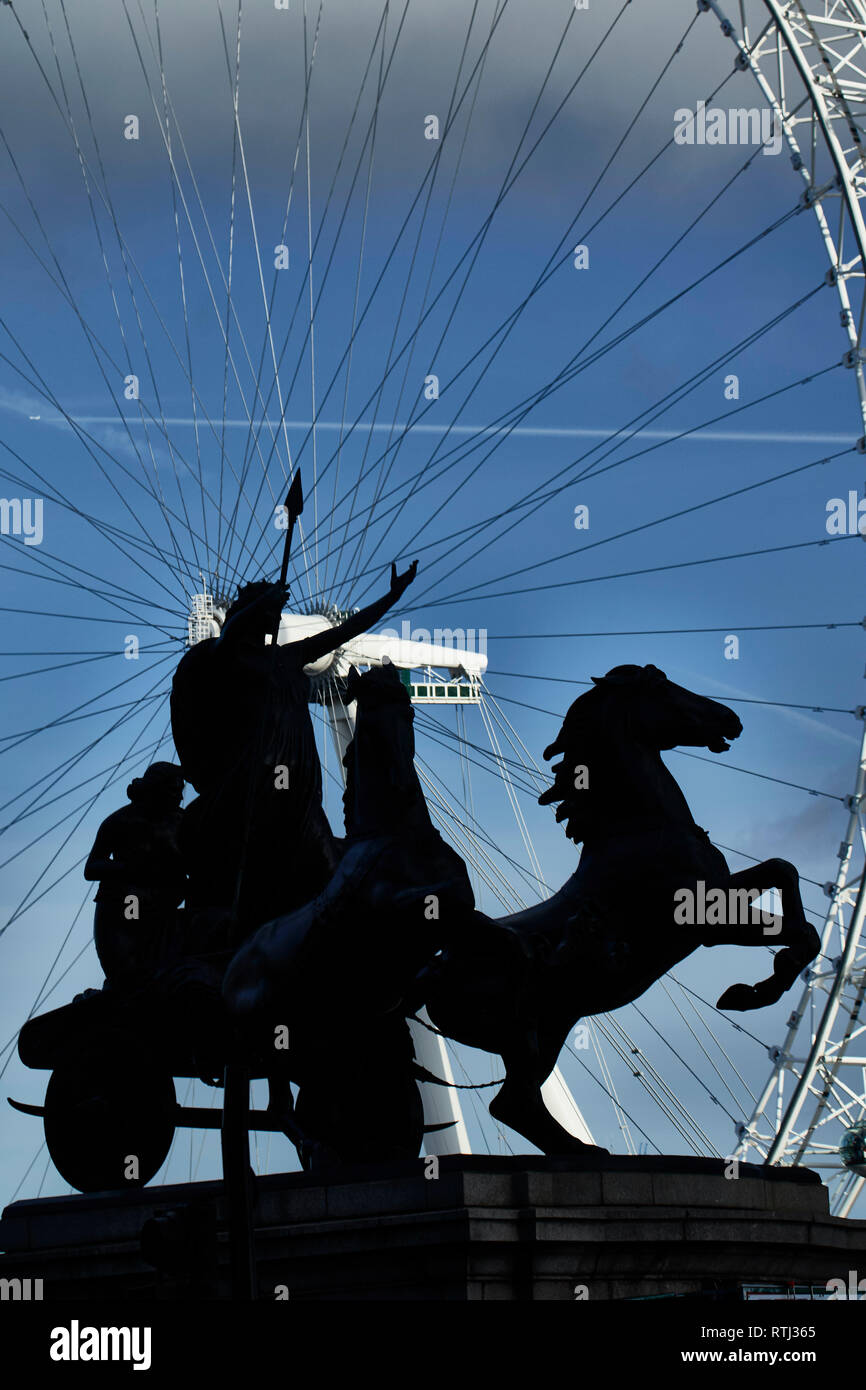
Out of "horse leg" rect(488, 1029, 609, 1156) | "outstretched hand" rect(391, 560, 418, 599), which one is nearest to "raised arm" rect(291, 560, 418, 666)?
"outstretched hand" rect(391, 560, 418, 599)

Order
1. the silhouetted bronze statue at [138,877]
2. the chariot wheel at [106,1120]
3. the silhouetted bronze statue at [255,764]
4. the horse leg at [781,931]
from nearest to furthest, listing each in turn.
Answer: the horse leg at [781,931], the chariot wheel at [106,1120], the silhouetted bronze statue at [255,764], the silhouetted bronze statue at [138,877]

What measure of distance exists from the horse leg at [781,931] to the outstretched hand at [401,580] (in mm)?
3544

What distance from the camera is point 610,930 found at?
43.0 ft

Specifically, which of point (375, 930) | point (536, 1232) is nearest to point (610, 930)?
point (375, 930)

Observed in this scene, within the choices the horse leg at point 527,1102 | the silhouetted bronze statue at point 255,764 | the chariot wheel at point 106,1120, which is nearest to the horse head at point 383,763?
the silhouetted bronze statue at point 255,764

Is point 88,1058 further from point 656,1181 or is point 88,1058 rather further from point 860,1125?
point 860,1125

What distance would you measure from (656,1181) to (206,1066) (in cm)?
423

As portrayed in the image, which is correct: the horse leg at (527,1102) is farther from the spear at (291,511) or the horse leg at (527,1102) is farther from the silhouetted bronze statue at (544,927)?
the spear at (291,511)

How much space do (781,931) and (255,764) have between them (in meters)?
4.40

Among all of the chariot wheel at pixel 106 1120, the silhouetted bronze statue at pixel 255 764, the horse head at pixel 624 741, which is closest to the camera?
the horse head at pixel 624 741

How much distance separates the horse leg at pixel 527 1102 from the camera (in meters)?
13.1

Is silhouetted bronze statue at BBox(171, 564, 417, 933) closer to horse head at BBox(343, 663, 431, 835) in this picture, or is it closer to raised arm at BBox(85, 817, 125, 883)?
raised arm at BBox(85, 817, 125, 883)

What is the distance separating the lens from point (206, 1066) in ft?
49.2
